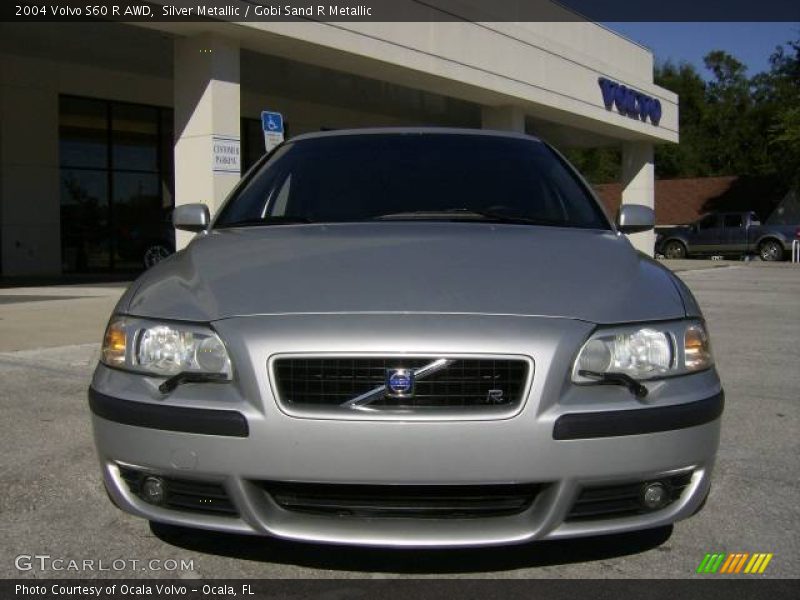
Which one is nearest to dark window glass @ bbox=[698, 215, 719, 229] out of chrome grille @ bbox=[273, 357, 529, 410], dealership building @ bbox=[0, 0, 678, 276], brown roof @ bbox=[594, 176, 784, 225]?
brown roof @ bbox=[594, 176, 784, 225]

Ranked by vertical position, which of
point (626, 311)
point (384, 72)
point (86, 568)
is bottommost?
point (86, 568)

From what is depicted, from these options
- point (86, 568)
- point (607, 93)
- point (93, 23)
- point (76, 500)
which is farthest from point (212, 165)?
point (607, 93)

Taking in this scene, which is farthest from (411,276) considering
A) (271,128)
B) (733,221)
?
(733,221)

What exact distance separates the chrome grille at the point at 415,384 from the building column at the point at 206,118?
9726mm

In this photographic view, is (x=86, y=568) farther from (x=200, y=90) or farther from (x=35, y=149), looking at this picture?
(x=35, y=149)

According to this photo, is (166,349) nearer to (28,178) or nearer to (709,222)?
(28,178)

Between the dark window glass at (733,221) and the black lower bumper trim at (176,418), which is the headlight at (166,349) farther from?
the dark window glass at (733,221)

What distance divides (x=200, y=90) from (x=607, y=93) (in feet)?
44.5

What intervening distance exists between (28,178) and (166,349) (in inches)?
616

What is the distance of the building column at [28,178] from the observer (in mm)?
16078

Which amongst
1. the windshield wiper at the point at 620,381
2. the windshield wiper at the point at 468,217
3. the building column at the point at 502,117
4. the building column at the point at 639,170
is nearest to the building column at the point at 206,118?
the building column at the point at 502,117

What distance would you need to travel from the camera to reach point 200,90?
39.1 ft

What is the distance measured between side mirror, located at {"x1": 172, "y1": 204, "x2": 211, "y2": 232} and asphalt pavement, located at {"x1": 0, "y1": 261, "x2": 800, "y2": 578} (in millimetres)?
1303

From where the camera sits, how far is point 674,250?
32.0 meters
